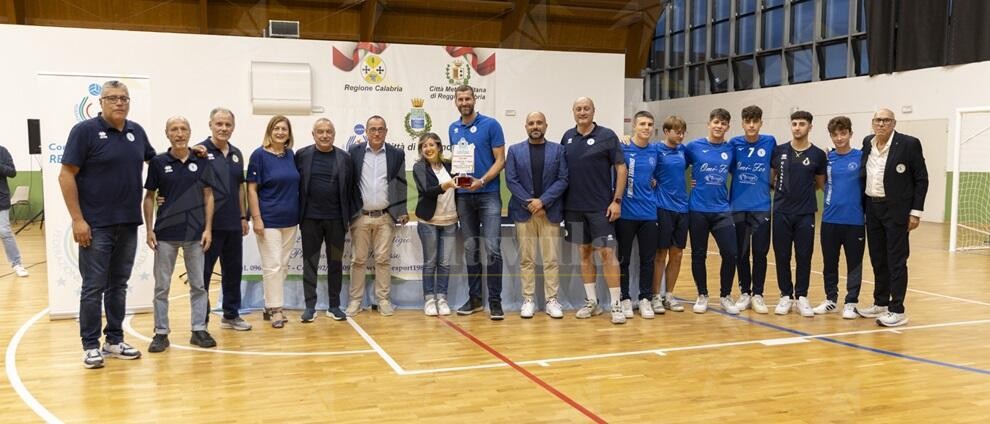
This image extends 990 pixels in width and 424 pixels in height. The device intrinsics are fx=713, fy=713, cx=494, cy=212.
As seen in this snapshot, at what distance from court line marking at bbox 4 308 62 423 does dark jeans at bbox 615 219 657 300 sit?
351 cm

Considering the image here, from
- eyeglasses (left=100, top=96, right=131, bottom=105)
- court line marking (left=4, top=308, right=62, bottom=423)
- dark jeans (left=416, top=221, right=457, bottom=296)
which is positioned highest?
eyeglasses (left=100, top=96, right=131, bottom=105)

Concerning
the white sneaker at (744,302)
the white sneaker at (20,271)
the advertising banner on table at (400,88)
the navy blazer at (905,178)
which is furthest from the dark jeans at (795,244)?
the white sneaker at (20,271)

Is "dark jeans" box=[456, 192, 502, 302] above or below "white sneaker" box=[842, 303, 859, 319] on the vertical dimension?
above

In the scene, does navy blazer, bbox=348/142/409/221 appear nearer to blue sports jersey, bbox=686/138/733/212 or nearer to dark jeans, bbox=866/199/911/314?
blue sports jersey, bbox=686/138/733/212

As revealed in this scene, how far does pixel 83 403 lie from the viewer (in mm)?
3211

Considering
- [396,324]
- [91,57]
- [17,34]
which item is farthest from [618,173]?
[17,34]

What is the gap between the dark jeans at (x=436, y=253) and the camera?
5.11 meters

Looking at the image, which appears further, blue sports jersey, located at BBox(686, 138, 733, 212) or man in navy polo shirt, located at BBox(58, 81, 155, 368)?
blue sports jersey, located at BBox(686, 138, 733, 212)

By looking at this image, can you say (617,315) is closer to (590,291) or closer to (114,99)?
(590,291)

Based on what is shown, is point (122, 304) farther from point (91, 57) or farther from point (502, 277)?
point (91, 57)

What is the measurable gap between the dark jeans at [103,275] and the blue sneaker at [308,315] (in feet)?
4.12

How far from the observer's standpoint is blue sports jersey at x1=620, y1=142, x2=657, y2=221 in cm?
500

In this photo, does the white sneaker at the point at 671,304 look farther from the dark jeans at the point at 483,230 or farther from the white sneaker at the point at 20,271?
the white sneaker at the point at 20,271

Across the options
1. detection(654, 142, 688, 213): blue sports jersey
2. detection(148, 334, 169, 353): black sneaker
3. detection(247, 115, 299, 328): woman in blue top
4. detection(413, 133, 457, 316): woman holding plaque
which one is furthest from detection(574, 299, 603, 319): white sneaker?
detection(148, 334, 169, 353): black sneaker
